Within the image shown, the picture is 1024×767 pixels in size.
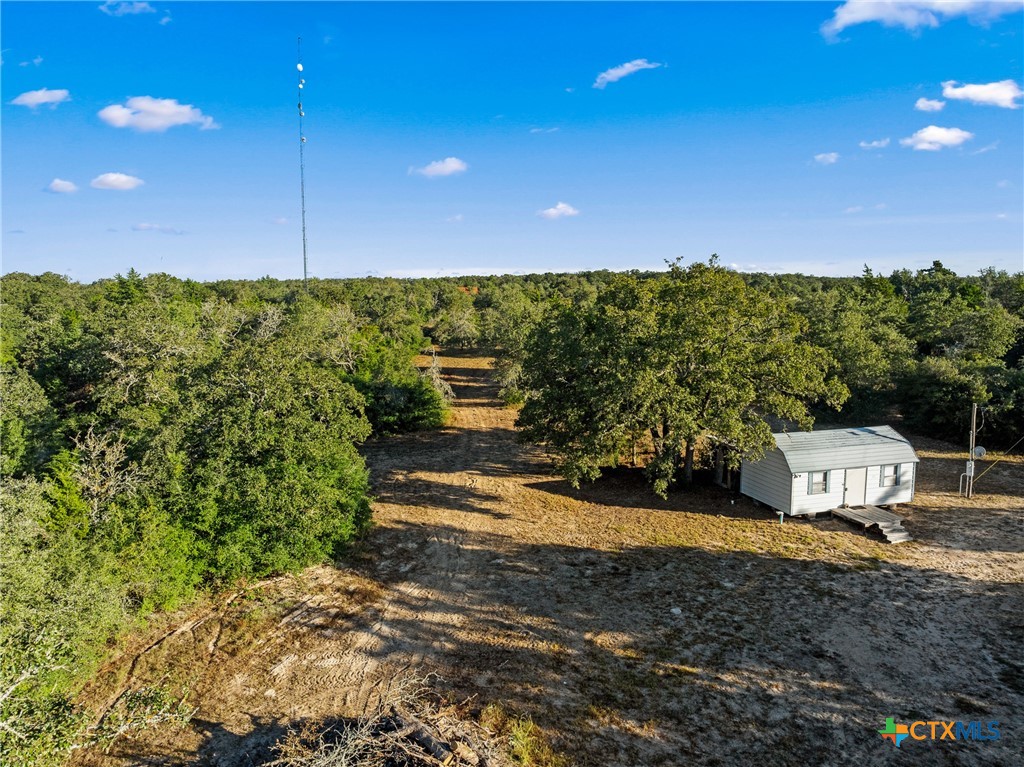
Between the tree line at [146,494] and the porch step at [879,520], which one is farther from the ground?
the tree line at [146,494]

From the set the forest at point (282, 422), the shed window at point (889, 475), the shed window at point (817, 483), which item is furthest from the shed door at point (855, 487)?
the forest at point (282, 422)

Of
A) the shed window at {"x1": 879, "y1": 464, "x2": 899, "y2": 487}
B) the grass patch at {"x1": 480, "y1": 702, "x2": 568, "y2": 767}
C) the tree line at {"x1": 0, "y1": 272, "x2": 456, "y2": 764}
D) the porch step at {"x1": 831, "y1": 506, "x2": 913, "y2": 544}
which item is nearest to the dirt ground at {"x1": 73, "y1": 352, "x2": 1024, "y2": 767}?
the grass patch at {"x1": 480, "y1": 702, "x2": 568, "y2": 767}

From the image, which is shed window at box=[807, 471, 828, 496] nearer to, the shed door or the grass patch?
the shed door

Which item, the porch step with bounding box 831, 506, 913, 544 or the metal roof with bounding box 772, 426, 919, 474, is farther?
the metal roof with bounding box 772, 426, 919, 474

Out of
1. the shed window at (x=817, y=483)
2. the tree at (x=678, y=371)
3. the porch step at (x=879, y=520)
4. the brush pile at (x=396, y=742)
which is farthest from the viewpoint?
the shed window at (x=817, y=483)

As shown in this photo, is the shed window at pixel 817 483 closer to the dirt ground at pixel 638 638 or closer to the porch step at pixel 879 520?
the porch step at pixel 879 520

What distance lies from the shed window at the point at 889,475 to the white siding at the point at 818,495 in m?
1.60

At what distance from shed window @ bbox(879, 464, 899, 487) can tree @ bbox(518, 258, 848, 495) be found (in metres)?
2.69

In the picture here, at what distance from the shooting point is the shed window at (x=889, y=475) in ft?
60.3

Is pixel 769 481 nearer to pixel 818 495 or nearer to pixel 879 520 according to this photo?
pixel 818 495

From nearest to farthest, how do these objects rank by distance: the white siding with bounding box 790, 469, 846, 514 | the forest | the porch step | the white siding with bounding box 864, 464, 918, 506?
the forest
the porch step
the white siding with bounding box 790, 469, 846, 514
the white siding with bounding box 864, 464, 918, 506

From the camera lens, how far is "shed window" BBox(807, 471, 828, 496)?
57.8ft

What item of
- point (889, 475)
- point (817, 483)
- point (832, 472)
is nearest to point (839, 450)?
point (832, 472)

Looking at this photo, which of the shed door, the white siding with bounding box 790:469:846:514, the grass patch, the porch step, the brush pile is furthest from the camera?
the shed door
